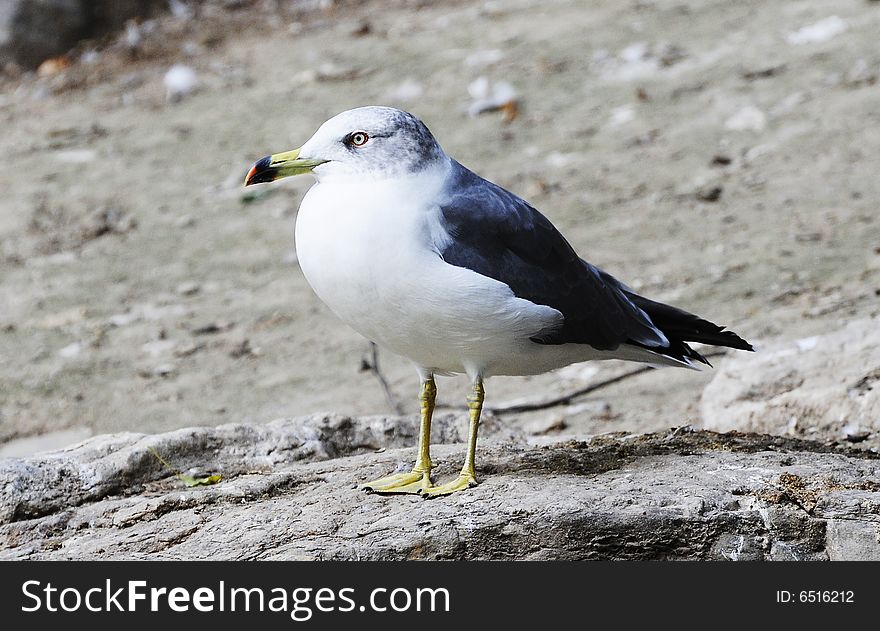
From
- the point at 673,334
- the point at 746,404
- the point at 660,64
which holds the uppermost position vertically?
the point at 660,64

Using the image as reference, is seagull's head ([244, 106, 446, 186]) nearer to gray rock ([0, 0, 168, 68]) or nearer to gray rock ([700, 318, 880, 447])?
gray rock ([700, 318, 880, 447])

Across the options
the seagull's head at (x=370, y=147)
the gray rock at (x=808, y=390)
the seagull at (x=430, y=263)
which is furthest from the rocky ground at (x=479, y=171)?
the seagull's head at (x=370, y=147)

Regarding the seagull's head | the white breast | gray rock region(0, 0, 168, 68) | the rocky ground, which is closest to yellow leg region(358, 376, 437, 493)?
the rocky ground

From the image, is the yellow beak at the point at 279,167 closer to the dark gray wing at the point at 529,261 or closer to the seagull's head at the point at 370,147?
the seagull's head at the point at 370,147

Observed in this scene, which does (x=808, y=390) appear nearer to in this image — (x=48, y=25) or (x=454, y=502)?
(x=454, y=502)

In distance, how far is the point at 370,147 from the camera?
9.49 ft

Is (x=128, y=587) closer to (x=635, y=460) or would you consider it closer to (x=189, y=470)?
(x=189, y=470)

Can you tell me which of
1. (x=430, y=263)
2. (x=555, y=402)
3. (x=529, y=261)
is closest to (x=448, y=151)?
(x=555, y=402)

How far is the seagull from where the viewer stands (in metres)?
2.80

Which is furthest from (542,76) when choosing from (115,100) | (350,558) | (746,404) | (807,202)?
(350,558)

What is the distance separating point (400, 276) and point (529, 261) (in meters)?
0.41

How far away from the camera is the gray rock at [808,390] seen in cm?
392

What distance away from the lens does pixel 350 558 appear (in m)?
2.69

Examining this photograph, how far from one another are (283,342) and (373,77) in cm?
356
